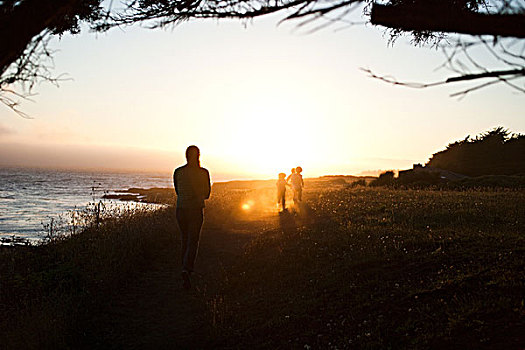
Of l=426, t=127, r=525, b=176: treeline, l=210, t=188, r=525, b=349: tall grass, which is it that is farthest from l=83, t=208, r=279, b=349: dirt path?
l=426, t=127, r=525, b=176: treeline

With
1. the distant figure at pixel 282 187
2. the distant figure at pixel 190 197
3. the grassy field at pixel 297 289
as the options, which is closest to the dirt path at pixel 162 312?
the grassy field at pixel 297 289

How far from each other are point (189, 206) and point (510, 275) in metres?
5.09

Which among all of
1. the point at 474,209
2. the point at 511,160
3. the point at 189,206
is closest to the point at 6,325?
the point at 189,206

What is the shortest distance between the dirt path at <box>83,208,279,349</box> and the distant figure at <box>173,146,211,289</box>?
1.80 feet

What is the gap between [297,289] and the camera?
675 centimetres

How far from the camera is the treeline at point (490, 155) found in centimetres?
3347

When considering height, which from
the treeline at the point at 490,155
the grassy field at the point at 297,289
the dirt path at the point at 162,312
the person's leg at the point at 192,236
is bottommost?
the dirt path at the point at 162,312

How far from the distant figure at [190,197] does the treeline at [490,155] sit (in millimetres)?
31393

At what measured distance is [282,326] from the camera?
560cm

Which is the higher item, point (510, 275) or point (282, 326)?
point (510, 275)

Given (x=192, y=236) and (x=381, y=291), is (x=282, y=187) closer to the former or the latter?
(x=192, y=236)

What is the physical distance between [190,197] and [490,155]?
33804 mm

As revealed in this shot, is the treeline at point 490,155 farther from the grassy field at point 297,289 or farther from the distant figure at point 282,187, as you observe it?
the grassy field at point 297,289

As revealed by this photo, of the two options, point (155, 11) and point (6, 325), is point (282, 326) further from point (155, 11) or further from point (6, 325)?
point (155, 11)
